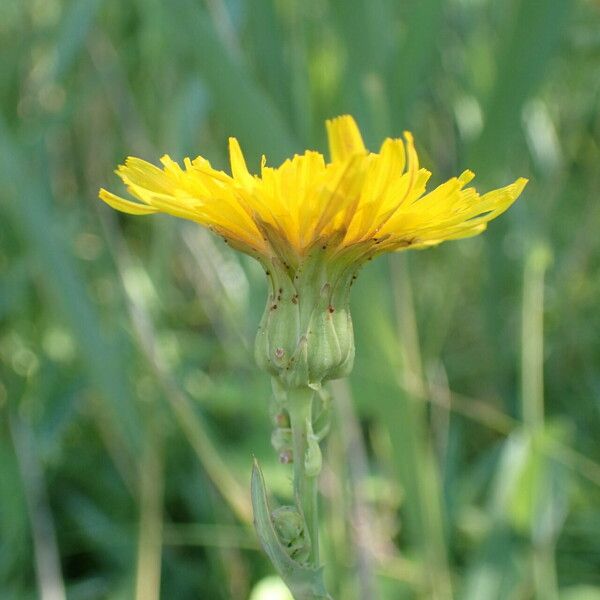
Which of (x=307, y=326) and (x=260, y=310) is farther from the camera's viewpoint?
(x=260, y=310)

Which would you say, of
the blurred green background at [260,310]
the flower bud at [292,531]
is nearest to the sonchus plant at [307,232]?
the flower bud at [292,531]

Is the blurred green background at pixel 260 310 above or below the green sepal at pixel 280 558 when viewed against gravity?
above

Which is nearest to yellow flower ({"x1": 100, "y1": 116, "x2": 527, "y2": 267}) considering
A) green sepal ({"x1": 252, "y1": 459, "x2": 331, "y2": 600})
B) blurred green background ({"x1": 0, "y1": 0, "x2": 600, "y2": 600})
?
green sepal ({"x1": 252, "y1": 459, "x2": 331, "y2": 600})

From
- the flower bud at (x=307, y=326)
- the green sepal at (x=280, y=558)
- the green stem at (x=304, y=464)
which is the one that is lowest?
the green sepal at (x=280, y=558)

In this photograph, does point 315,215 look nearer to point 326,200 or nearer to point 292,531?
point 326,200

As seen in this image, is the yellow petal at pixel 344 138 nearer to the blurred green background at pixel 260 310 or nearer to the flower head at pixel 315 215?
the flower head at pixel 315 215

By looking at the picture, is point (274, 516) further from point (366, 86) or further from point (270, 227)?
point (366, 86)

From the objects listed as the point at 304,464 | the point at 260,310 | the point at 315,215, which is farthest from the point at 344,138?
the point at 260,310
